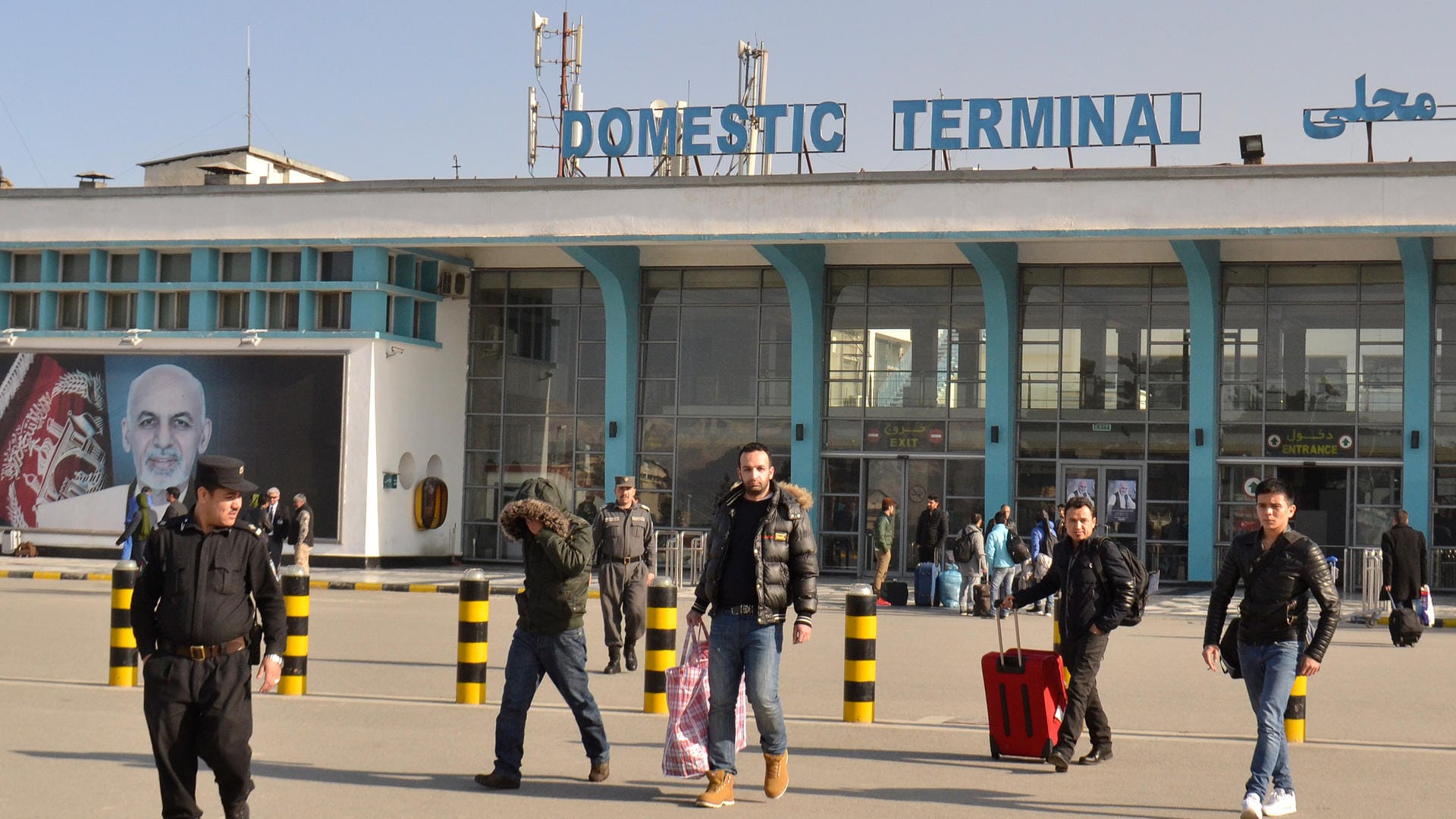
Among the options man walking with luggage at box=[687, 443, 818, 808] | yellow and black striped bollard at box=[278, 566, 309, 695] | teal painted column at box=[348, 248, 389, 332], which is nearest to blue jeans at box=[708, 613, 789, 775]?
man walking with luggage at box=[687, 443, 818, 808]

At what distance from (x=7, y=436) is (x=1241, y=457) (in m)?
23.8

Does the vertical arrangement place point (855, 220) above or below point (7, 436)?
above

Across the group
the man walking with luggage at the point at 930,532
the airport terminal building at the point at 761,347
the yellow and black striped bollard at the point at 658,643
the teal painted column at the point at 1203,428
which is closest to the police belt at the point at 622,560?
the yellow and black striped bollard at the point at 658,643

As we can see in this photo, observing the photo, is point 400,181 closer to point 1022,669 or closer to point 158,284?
point 158,284

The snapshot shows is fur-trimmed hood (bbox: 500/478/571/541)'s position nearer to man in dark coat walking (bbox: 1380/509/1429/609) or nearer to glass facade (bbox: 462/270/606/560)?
man in dark coat walking (bbox: 1380/509/1429/609)

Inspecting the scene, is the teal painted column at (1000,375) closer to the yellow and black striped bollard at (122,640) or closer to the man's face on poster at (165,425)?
the man's face on poster at (165,425)

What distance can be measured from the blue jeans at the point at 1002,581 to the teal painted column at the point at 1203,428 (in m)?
7.34

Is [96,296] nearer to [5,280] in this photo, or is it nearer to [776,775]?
[5,280]

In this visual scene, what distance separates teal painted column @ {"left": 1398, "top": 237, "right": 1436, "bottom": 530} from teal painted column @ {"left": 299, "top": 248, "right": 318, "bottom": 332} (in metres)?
19.5

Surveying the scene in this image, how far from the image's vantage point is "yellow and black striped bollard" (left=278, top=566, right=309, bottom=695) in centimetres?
1193

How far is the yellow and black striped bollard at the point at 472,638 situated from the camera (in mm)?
11383

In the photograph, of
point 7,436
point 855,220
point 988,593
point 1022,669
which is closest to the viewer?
point 1022,669

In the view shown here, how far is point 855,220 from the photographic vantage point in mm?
27672

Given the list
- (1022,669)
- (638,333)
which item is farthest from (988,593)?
(1022,669)
